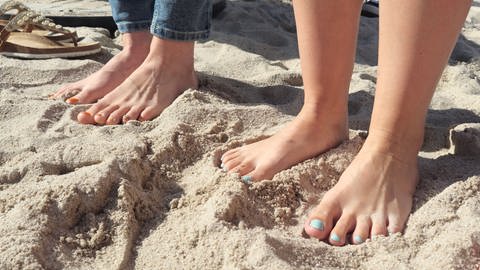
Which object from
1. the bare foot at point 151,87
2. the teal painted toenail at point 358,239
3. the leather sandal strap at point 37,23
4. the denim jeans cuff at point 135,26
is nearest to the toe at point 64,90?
the bare foot at point 151,87

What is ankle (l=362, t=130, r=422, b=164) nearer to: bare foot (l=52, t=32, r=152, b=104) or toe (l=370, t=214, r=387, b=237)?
toe (l=370, t=214, r=387, b=237)

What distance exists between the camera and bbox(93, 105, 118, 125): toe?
172 cm

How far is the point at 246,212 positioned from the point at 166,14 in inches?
33.4

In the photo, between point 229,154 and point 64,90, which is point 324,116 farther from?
point 64,90

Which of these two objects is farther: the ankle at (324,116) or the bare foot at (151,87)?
the bare foot at (151,87)

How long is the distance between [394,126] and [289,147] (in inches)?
10.4

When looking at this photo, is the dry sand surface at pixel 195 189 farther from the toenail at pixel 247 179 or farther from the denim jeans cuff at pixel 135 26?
the denim jeans cuff at pixel 135 26

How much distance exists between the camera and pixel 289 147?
1.42m

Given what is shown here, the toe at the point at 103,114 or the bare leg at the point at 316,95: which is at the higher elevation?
the bare leg at the point at 316,95

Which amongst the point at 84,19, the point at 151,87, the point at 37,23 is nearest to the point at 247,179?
the point at 151,87

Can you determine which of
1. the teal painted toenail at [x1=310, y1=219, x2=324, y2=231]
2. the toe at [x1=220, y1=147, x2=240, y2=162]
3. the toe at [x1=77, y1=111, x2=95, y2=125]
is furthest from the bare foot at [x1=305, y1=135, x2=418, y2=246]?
the toe at [x1=77, y1=111, x2=95, y2=125]

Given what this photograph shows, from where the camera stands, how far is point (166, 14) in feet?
6.01

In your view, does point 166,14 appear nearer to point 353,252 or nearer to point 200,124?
point 200,124

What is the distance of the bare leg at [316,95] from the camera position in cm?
139
